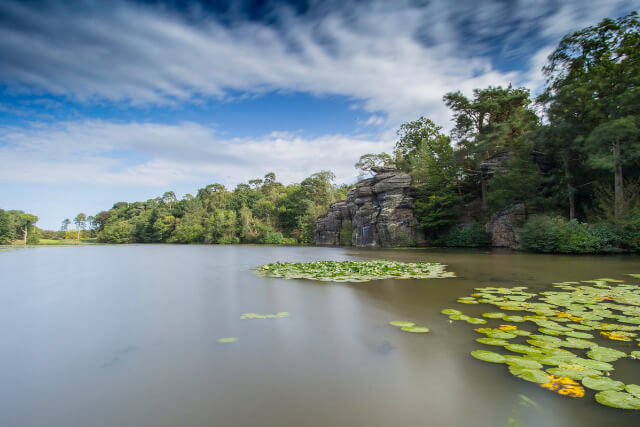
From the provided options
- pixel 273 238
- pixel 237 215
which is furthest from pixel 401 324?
pixel 237 215

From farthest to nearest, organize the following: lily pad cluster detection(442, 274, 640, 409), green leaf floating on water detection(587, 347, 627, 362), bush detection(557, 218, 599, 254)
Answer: bush detection(557, 218, 599, 254)
green leaf floating on water detection(587, 347, 627, 362)
lily pad cluster detection(442, 274, 640, 409)

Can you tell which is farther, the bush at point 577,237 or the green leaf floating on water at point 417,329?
the bush at point 577,237

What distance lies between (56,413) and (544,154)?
912 inches

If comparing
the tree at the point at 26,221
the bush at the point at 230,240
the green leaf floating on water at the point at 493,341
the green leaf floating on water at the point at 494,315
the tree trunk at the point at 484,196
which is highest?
the tree trunk at the point at 484,196

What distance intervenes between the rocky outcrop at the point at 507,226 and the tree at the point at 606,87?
14.9 feet

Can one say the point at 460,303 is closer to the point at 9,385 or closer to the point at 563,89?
the point at 9,385

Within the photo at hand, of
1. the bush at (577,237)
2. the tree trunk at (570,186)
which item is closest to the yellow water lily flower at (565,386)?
the bush at (577,237)

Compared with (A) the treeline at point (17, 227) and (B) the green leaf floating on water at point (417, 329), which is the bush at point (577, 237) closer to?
(B) the green leaf floating on water at point (417, 329)

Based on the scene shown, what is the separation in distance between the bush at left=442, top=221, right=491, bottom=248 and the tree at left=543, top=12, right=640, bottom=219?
7.40 m

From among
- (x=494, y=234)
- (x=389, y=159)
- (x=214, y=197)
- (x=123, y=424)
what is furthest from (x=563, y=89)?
(x=214, y=197)

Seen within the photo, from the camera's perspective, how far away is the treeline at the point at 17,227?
34156 mm

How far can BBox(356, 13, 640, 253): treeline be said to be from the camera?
12250mm

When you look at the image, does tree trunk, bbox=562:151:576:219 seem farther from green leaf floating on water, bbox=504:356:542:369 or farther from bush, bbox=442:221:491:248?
green leaf floating on water, bbox=504:356:542:369

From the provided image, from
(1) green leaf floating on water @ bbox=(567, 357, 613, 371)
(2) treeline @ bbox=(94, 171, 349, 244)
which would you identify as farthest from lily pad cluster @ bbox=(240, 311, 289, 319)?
(2) treeline @ bbox=(94, 171, 349, 244)
